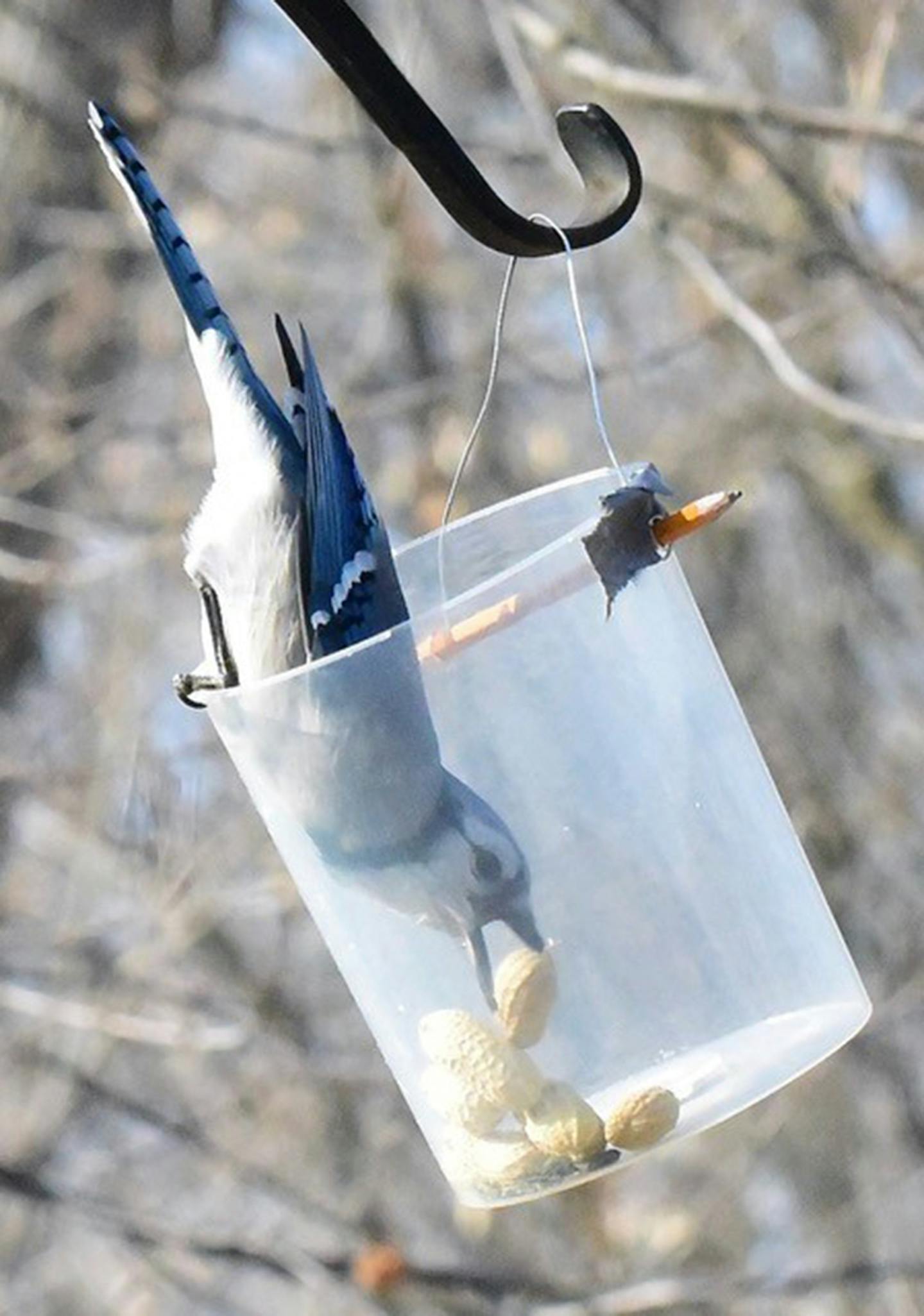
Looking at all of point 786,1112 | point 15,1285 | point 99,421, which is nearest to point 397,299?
point 99,421

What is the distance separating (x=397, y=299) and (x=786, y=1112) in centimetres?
207

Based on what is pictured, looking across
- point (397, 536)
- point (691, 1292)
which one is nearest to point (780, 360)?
point (691, 1292)

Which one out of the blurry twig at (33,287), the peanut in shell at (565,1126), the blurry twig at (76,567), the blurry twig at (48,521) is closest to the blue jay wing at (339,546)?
the peanut in shell at (565,1126)

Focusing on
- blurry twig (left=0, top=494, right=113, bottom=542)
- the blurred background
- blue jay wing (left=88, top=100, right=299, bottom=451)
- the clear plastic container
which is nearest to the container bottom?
the clear plastic container

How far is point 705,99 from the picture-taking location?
3.23 metres

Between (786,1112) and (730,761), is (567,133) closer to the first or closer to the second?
(730,761)

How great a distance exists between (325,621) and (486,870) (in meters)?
0.23

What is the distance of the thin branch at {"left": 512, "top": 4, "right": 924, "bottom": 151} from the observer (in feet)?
10.2


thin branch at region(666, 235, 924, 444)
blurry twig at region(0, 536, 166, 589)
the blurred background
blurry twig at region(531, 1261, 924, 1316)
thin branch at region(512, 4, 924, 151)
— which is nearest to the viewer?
thin branch at region(666, 235, 924, 444)

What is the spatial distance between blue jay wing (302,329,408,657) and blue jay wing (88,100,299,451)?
1.7 inches

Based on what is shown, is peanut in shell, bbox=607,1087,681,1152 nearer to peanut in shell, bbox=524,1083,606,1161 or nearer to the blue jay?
peanut in shell, bbox=524,1083,606,1161

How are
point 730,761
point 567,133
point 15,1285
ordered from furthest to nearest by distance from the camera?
point 15,1285, point 730,761, point 567,133

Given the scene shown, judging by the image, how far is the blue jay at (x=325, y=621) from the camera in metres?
1.68

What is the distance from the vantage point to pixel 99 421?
5.00m
